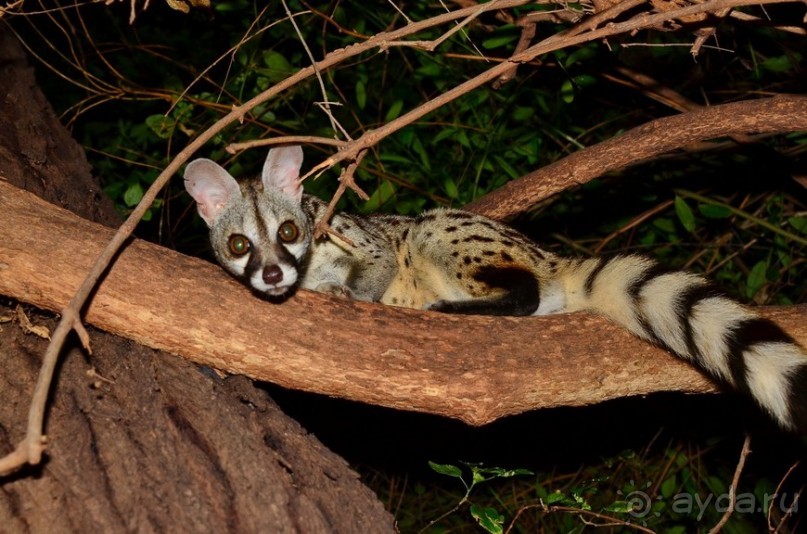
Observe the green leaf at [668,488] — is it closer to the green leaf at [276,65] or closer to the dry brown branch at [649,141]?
the dry brown branch at [649,141]

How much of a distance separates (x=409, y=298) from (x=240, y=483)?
1.49m

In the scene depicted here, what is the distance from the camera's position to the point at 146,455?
2291mm

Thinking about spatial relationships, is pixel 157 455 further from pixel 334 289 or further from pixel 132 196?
pixel 132 196

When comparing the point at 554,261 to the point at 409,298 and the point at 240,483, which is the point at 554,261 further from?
the point at 240,483

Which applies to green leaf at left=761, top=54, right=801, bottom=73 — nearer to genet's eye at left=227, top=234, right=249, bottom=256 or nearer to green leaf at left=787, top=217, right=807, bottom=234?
green leaf at left=787, top=217, right=807, bottom=234

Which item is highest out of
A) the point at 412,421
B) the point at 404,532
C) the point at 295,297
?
the point at 295,297

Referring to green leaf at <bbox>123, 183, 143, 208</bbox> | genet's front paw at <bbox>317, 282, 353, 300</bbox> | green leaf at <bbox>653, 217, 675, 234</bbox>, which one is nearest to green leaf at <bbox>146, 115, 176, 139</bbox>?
green leaf at <bbox>123, 183, 143, 208</bbox>

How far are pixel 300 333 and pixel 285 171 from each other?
1.12m

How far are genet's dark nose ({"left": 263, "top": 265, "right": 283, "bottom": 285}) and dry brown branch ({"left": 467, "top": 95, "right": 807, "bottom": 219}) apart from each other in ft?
4.74

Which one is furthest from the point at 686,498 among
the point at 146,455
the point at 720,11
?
the point at 146,455

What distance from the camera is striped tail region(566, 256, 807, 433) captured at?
2.36 metres

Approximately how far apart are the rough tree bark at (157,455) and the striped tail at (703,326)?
3.72 feet

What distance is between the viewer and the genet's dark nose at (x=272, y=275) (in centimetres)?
277

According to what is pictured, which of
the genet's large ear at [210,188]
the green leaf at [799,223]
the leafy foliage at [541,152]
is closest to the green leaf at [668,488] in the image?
the leafy foliage at [541,152]
